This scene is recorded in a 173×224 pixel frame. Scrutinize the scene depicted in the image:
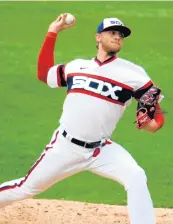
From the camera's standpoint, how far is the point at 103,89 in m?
7.54

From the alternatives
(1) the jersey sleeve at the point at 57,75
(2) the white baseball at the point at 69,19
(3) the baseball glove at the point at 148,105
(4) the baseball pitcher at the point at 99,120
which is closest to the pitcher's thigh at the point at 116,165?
(4) the baseball pitcher at the point at 99,120

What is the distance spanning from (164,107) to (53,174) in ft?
15.3

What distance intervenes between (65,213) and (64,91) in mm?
3977

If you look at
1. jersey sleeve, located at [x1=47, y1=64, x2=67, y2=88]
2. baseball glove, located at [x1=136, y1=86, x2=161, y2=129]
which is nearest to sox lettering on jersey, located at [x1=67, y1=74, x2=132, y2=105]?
baseball glove, located at [x1=136, y1=86, x2=161, y2=129]

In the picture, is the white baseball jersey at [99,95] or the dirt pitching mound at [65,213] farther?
the dirt pitching mound at [65,213]

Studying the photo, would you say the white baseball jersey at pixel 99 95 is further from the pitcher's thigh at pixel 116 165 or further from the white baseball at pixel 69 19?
the white baseball at pixel 69 19

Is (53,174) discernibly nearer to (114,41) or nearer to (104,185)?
(114,41)

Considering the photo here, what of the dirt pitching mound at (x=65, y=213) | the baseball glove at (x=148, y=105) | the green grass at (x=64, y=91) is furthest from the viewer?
the green grass at (x=64, y=91)

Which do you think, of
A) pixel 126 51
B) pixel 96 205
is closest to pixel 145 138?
pixel 96 205

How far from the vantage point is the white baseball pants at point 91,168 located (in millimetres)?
7383

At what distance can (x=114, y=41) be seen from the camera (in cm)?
771

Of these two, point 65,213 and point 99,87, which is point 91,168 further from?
point 65,213

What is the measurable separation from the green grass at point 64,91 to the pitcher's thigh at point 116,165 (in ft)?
5.93

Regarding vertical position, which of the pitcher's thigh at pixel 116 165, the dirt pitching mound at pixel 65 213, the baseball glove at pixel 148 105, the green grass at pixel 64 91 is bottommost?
the dirt pitching mound at pixel 65 213
